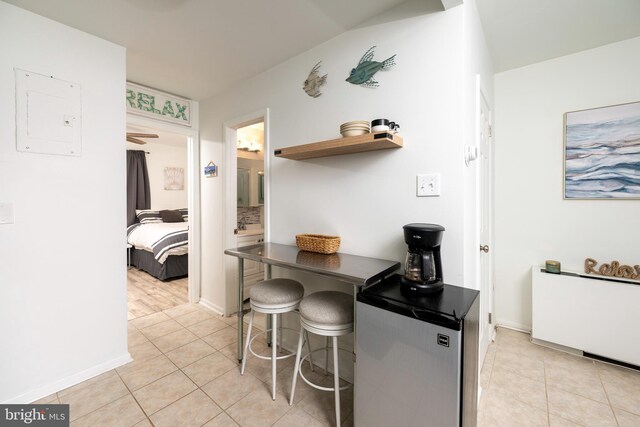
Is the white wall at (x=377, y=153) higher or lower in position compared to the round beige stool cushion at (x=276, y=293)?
higher

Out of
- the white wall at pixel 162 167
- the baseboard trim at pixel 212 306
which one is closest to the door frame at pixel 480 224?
the baseboard trim at pixel 212 306

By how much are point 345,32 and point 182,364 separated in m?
2.90

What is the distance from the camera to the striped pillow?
218 inches

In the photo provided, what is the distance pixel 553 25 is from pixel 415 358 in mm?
2497

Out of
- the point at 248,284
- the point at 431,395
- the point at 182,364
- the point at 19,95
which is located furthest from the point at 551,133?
the point at 19,95

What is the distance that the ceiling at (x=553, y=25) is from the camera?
1679mm

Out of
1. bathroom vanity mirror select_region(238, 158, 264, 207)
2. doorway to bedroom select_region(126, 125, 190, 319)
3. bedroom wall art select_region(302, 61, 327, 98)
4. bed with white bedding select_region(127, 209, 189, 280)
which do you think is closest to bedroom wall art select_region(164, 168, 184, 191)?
doorway to bedroom select_region(126, 125, 190, 319)

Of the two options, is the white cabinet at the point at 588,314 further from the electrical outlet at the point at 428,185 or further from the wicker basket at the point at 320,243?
the wicker basket at the point at 320,243

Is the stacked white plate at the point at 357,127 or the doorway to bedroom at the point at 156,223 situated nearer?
the stacked white plate at the point at 357,127

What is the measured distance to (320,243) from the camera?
→ 1.86 metres

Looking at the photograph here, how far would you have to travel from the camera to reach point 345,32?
1.90m

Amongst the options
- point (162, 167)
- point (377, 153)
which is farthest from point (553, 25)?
point (162, 167)

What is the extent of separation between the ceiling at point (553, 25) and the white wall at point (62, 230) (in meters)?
2.87

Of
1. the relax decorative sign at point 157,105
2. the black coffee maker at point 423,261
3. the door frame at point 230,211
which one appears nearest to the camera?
the black coffee maker at point 423,261
